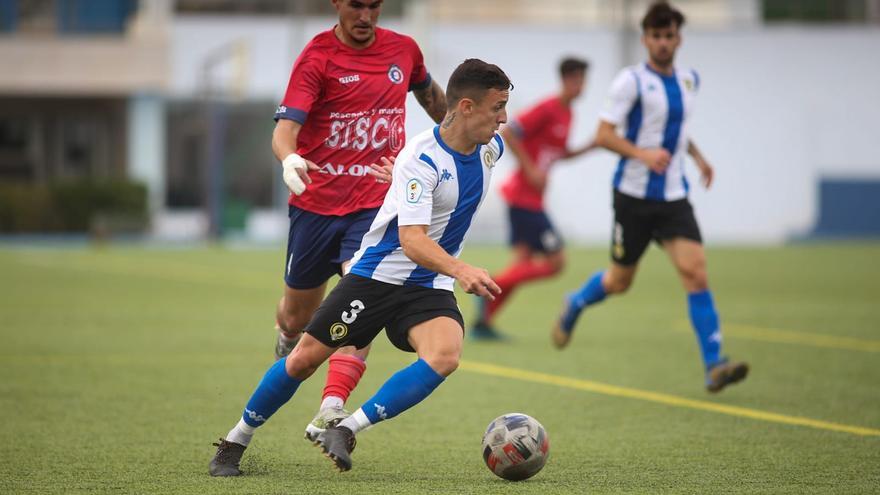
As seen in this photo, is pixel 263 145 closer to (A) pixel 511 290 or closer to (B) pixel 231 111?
(B) pixel 231 111

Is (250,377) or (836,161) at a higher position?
(250,377)

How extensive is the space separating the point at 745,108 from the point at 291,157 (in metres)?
39.2

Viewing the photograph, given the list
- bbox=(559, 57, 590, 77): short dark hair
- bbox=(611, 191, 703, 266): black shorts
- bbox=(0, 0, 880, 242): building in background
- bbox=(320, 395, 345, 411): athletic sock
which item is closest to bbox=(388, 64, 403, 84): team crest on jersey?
bbox=(320, 395, 345, 411): athletic sock

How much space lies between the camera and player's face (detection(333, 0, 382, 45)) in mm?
6895

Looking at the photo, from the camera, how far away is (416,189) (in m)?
5.80

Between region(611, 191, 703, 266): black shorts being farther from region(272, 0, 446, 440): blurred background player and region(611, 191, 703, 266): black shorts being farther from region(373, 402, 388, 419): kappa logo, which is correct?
region(373, 402, 388, 419): kappa logo

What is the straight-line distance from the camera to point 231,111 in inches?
1656

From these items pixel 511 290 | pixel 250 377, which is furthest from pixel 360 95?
→ pixel 511 290

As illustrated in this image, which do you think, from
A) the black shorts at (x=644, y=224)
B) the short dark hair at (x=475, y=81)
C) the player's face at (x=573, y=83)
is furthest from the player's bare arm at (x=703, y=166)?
the short dark hair at (x=475, y=81)

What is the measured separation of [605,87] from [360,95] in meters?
36.7

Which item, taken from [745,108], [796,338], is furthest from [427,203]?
[745,108]

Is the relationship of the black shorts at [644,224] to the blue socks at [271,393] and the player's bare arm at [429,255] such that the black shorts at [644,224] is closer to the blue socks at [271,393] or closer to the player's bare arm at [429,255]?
the player's bare arm at [429,255]

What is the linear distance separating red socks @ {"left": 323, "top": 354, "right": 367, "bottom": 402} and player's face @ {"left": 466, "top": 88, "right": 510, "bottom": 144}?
1332 millimetres

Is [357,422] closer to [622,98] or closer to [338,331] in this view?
[338,331]
